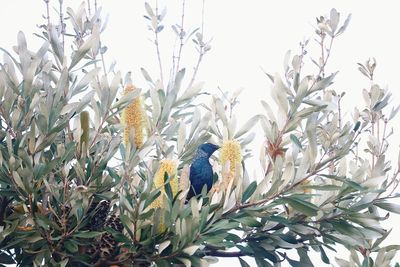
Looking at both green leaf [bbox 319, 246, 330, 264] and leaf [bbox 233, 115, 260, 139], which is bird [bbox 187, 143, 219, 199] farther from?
green leaf [bbox 319, 246, 330, 264]

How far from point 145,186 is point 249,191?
0.22m

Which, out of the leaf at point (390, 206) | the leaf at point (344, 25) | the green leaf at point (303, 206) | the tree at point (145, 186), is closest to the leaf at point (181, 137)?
the tree at point (145, 186)

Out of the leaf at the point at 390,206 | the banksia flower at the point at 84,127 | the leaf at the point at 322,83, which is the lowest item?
the leaf at the point at 390,206

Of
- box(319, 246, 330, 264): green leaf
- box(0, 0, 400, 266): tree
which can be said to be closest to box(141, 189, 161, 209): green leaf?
box(0, 0, 400, 266): tree

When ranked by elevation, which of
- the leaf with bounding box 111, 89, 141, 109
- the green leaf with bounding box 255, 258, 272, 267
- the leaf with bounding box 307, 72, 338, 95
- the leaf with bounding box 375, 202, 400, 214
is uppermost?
the leaf with bounding box 307, 72, 338, 95

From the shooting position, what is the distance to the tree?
4.87 ft

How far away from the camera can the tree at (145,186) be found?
4.87ft

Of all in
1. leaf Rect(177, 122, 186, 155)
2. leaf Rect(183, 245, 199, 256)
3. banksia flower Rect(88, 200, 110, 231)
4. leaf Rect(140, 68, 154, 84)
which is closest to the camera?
leaf Rect(183, 245, 199, 256)

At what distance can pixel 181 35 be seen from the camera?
90.8 inches

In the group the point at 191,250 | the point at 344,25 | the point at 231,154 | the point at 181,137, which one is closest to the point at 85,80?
the point at 181,137

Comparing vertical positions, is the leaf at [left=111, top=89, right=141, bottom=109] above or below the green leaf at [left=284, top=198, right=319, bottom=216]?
above

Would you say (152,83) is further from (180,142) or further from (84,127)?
(84,127)

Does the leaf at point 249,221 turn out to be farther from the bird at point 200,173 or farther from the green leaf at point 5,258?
the green leaf at point 5,258

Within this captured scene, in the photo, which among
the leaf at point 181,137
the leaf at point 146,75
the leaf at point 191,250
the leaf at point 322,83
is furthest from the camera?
the leaf at point 146,75
